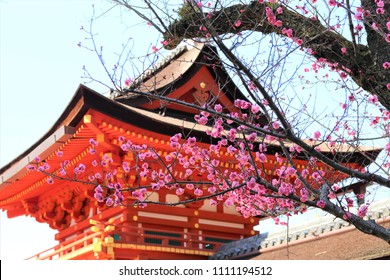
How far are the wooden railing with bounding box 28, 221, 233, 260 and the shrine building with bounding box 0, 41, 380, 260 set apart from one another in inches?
0.8

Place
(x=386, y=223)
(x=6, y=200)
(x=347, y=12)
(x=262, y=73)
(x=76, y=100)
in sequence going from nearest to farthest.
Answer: (x=262, y=73) → (x=347, y=12) → (x=386, y=223) → (x=76, y=100) → (x=6, y=200)

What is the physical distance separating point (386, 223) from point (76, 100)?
5689 mm

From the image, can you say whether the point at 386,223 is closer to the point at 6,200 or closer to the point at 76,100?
the point at 76,100

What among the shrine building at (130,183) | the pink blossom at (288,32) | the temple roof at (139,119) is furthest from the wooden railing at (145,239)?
the pink blossom at (288,32)

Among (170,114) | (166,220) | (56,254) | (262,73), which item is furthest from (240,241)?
(262,73)

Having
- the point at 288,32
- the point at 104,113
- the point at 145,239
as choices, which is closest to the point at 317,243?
the point at 145,239

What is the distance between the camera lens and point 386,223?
38.0 ft

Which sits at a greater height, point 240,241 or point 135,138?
point 135,138

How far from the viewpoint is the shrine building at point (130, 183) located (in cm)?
1315

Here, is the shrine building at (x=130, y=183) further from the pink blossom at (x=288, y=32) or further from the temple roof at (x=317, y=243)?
the pink blossom at (x=288, y=32)

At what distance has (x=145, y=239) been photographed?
14.0 metres

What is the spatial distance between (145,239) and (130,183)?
1.12 m

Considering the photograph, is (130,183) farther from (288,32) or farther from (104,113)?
(288,32)

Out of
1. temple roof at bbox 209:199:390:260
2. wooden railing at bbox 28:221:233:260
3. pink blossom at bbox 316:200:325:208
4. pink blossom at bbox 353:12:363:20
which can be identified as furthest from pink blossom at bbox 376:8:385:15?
wooden railing at bbox 28:221:233:260
